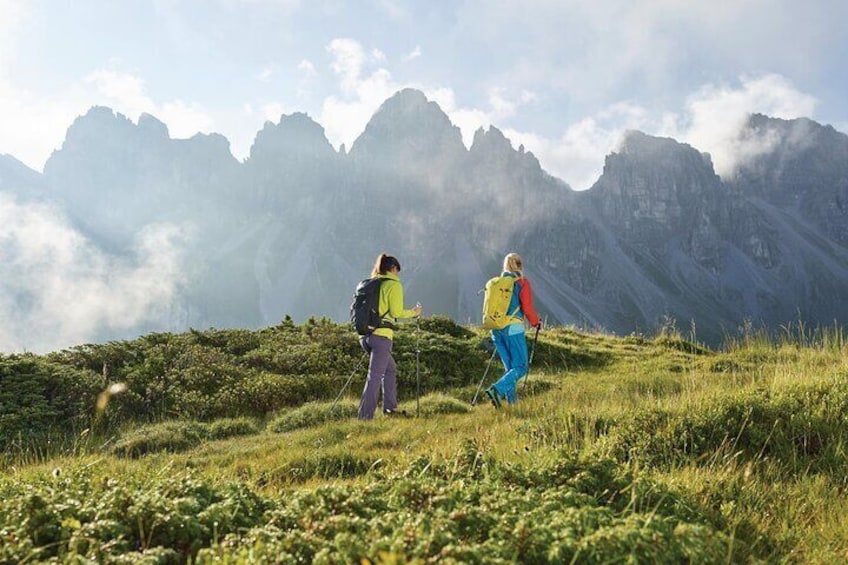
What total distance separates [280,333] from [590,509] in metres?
17.0

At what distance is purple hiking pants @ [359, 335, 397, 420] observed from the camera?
1186 cm

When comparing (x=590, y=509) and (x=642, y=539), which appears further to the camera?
(x=590, y=509)

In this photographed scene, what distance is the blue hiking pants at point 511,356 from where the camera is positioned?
12273 mm

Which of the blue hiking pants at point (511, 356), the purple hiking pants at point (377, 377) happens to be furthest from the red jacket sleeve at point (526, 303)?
the purple hiking pants at point (377, 377)

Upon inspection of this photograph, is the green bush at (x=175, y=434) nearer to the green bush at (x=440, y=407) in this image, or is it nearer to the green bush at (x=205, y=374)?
the green bush at (x=205, y=374)

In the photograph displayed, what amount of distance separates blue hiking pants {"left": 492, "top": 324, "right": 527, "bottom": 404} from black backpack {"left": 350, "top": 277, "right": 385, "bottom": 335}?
3128 mm

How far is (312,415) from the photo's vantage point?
12375mm

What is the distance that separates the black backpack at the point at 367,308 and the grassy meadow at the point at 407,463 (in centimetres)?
210

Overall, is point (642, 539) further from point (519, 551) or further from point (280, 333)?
point (280, 333)

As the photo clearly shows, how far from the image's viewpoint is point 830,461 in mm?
6320

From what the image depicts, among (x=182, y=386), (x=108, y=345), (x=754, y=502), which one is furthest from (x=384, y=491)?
(x=108, y=345)

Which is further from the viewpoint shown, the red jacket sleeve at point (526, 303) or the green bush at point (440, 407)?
the red jacket sleeve at point (526, 303)

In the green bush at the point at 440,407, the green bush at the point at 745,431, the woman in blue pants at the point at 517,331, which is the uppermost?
the woman in blue pants at the point at 517,331

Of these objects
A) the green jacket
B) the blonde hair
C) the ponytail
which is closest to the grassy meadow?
the green jacket
